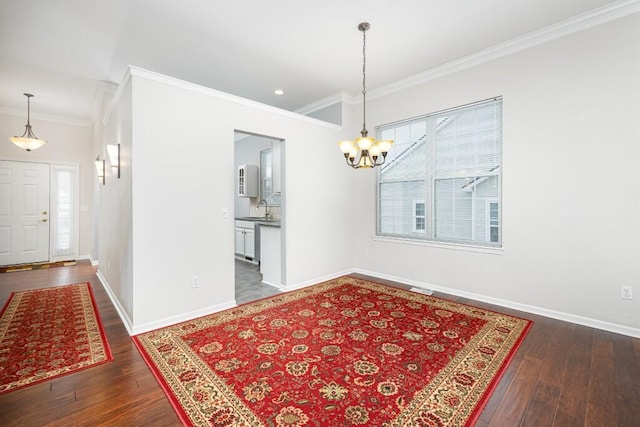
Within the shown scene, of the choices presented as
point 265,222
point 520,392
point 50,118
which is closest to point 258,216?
point 265,222

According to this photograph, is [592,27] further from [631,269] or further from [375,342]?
[375,342]

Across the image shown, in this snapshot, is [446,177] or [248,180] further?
[248,180]

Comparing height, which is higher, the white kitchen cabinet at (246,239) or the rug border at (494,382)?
the white kitchen cabinet at (246,239)

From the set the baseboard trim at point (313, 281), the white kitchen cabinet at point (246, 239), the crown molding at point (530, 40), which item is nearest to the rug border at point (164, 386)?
the baseboard trim at point (313, 281)

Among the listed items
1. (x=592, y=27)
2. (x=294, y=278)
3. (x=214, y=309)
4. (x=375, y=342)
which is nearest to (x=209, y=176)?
(x=214, y=309)

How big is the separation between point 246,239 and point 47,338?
3633 mm

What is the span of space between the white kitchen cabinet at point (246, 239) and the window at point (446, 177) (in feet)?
8.57

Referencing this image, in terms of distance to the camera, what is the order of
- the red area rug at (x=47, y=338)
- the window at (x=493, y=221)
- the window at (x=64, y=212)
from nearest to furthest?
the red area rug at (x=47, y=338)
the window at (x=493, y=221)
the window at (x=64, y=212)

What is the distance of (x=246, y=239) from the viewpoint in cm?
617

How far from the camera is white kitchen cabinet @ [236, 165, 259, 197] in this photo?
22.5ft

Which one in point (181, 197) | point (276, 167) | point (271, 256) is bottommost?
point (271, 256)

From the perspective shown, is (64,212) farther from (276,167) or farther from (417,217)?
(417,217)

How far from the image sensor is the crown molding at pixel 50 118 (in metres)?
5.76

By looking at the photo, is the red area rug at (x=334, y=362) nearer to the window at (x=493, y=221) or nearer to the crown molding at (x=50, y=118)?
the window at (x=493, y=221)
